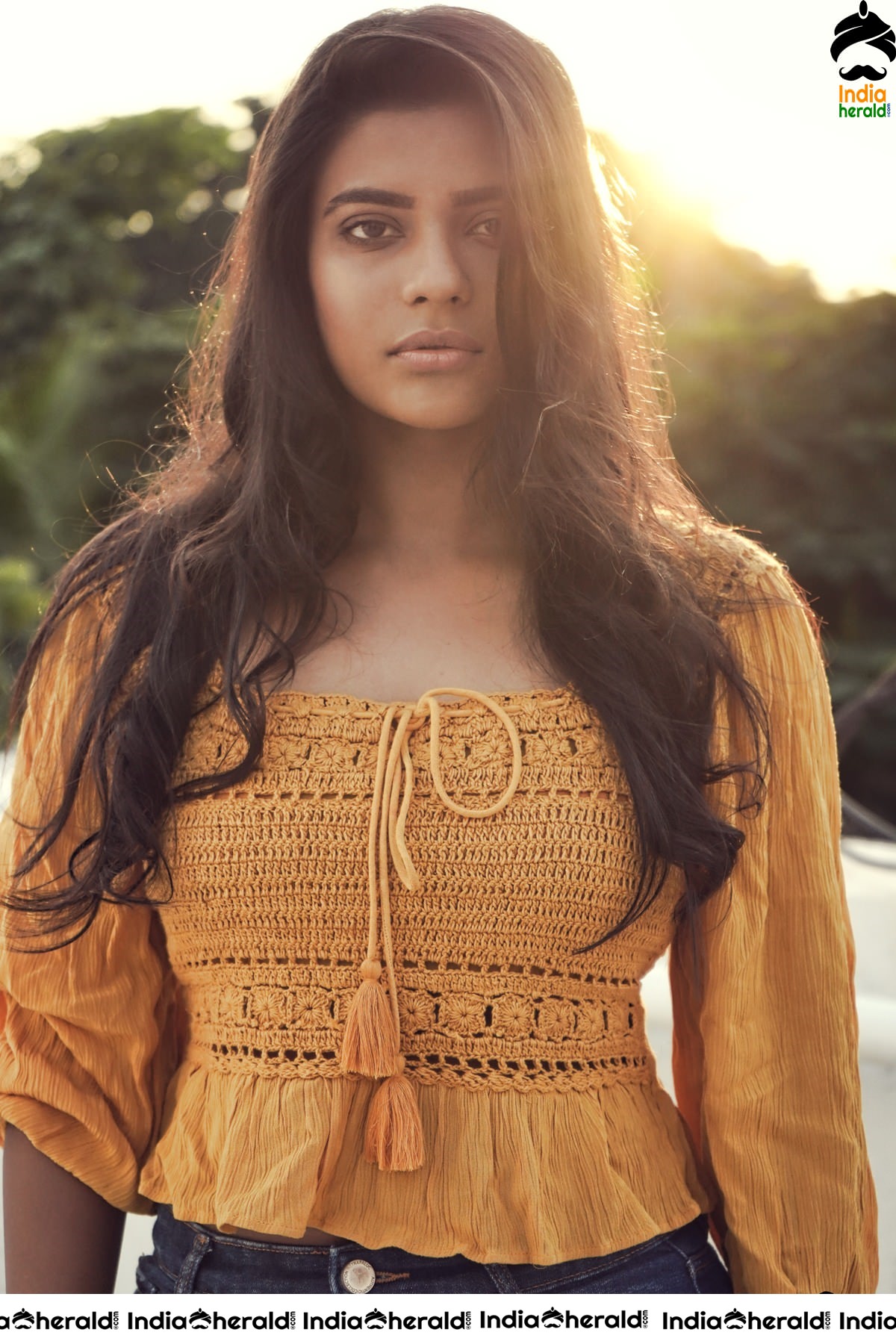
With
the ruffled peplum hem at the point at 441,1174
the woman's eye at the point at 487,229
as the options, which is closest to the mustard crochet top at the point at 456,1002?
the ruffled peplum hem at the point at 441,1174

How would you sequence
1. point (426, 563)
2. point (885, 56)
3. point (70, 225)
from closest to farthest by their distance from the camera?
point (426, 563) < point (885, 56) < point (70, 225)

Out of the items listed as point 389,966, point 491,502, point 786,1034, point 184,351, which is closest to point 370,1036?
point 389,966

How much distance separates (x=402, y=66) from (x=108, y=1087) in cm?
113

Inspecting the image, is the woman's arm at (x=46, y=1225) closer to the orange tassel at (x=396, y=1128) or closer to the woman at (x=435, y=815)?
the woman at (x=435, y=815)

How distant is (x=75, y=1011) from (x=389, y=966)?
0.35 meters

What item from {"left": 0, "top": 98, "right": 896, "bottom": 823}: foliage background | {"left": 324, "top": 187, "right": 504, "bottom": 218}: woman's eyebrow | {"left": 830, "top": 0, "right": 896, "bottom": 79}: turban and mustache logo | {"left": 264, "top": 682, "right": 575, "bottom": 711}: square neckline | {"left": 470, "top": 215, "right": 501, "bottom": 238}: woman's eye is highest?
{"left": 0, "top": 98, "right": 896, "bottom": 823}: foliage background

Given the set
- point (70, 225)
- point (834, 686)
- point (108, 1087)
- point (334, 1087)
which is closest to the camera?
point (334, 1087)

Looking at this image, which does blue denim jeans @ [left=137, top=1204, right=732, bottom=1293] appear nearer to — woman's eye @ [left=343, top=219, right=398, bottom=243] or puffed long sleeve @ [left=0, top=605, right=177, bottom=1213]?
puffed long sleeve @ [left=0, top=605, right=177, bottom=1213]

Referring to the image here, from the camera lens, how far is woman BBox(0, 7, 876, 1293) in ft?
4.13

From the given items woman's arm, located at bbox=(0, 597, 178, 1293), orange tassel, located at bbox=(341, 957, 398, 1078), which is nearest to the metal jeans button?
orange tassel, located at bbox=(341, 957, 398, 1078)

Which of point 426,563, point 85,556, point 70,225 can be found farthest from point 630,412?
point 70,225

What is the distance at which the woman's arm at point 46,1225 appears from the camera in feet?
4.37

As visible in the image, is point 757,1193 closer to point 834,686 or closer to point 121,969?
point 121,969

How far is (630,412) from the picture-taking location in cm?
151
